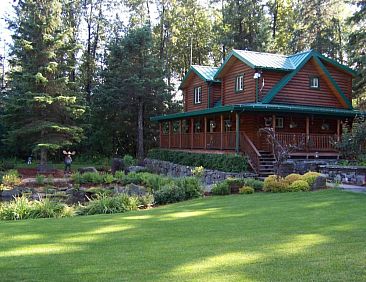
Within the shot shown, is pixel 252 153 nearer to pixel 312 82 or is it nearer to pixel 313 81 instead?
pixel 312 82

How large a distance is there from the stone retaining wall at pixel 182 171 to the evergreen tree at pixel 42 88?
5.43 metres

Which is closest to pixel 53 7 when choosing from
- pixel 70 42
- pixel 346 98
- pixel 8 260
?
pixel 70 42

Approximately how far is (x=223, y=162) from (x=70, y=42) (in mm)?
15202

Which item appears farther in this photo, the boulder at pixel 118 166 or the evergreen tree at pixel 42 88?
the boulder at pixel 118 166

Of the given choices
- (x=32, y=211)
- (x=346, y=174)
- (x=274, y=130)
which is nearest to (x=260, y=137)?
(x=274, y=130)

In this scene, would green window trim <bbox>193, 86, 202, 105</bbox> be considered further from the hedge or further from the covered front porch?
the hedge

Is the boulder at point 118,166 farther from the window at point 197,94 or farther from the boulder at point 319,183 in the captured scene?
the boulder at point 319,183

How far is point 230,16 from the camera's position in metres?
36.0

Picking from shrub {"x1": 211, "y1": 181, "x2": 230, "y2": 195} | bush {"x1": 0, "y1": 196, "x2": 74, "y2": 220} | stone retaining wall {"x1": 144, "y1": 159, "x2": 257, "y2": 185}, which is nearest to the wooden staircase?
→ stone retaining wall {"x1": 144, "y1": 159, "x2": 257, "y2": 185}

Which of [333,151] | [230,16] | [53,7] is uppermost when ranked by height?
[230,16]

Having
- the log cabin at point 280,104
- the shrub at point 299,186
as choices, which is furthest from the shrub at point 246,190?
the log cabin at point 280,104

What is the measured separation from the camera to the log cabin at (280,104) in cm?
2138

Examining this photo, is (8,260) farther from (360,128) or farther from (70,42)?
(70,42)

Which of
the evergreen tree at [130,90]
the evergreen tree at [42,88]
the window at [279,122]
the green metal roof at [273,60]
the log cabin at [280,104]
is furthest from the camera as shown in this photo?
the evergreen tree at [130,90]
